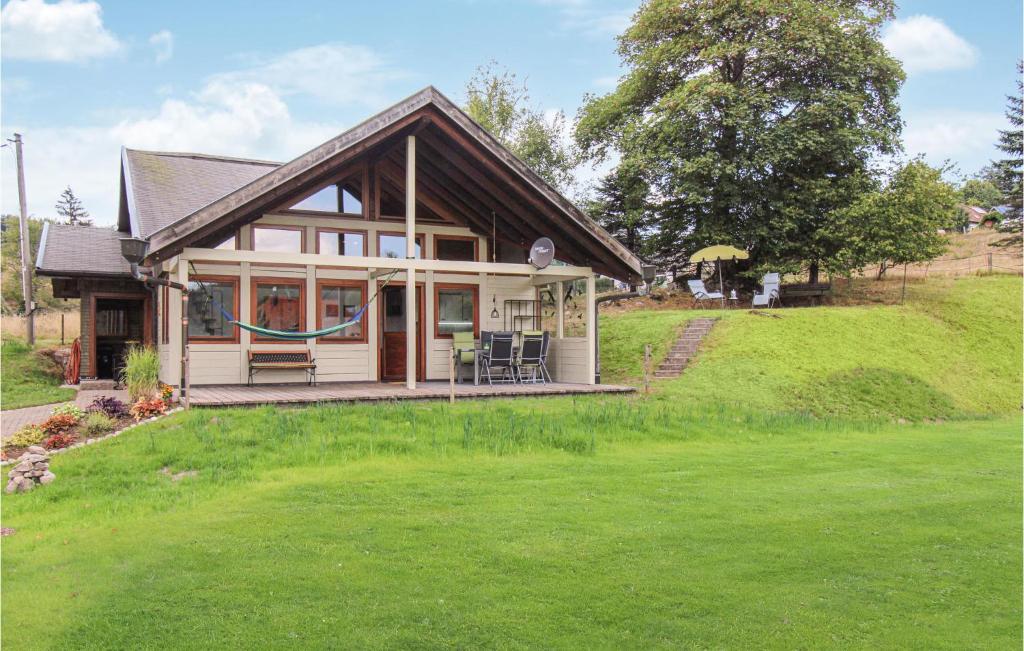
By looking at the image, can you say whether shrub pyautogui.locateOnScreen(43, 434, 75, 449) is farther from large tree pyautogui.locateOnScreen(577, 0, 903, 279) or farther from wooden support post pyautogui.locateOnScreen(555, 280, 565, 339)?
large tree pyautogui.locateOnScreen(577, 0, 903, 279)

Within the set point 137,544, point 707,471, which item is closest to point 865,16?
point 707,471

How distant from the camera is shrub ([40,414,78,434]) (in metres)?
8.30

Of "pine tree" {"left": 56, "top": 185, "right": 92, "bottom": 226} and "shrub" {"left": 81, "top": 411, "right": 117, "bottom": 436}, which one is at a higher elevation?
"pine tree" {"left": 56, "top": 185, "right": 92, "bottom": 226}

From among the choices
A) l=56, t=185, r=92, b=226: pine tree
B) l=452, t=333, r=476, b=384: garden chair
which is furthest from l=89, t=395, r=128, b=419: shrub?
l=56, t=185, r=92, b=226: pine tree

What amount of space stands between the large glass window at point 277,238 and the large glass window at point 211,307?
2.49 feet

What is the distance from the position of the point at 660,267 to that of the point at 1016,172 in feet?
54.8

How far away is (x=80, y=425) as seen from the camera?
27.8 feet

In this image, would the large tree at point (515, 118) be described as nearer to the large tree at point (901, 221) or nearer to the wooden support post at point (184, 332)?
the large tree at point (901, 221)

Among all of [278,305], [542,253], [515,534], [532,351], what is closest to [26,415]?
[278,305]

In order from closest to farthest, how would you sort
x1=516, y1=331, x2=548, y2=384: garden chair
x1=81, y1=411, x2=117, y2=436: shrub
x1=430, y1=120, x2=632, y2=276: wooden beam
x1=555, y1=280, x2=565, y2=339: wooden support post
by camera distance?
1. x1=81, y1=411, x2=117, y2=436: shrub
2. x1=430, y1=120, x2=632, y2=276: wooden beam
3. x1=516, y1=331, x2=548, y2=384: garden chair
4. x1=555, y1=280, x2=565, y2=339: wooden support post

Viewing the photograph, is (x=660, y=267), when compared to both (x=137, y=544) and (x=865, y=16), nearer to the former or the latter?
(x=865, y=16)

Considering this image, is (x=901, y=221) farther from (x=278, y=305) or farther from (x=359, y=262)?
(x=278, y=305)

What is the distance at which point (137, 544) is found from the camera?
4.99 meters

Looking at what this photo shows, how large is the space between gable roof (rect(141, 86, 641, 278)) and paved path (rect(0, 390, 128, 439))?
2.78 metres
